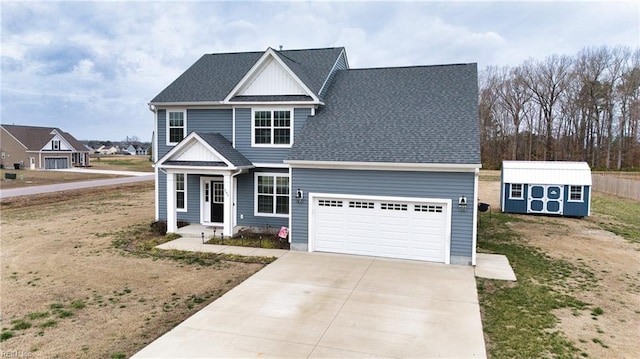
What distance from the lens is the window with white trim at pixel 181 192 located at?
16.9 metres

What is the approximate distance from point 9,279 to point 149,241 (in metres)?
4.67

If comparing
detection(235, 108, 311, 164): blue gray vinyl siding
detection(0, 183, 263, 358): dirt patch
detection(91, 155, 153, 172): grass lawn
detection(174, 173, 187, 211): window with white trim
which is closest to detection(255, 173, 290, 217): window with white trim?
detection(235, 108, 311, 164): blue gray vinyl siding

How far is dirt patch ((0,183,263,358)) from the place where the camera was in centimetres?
717

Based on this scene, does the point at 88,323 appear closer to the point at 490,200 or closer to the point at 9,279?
the point at 9,279

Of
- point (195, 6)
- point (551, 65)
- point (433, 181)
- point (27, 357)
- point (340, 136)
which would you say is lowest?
point (27, 357)

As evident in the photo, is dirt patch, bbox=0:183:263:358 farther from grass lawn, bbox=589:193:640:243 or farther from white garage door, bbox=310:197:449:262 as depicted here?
grass lawn, bbox=589:193:640:243

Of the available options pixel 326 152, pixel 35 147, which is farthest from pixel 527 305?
pixel 35 147

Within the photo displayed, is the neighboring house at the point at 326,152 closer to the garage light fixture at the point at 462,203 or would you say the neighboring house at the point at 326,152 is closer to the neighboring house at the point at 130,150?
the garage light fixture at the point at 462,203

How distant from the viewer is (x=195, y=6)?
1967 centimetres

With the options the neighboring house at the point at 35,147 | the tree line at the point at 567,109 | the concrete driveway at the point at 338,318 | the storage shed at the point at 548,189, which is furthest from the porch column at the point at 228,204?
the neighboring house at the point at 35,147

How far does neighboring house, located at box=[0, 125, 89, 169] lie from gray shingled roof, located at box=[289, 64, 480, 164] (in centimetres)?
5396

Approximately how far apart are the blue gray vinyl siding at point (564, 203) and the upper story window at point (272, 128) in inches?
543

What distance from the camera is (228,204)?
14945mm

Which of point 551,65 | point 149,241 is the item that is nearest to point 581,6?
point 149,241
